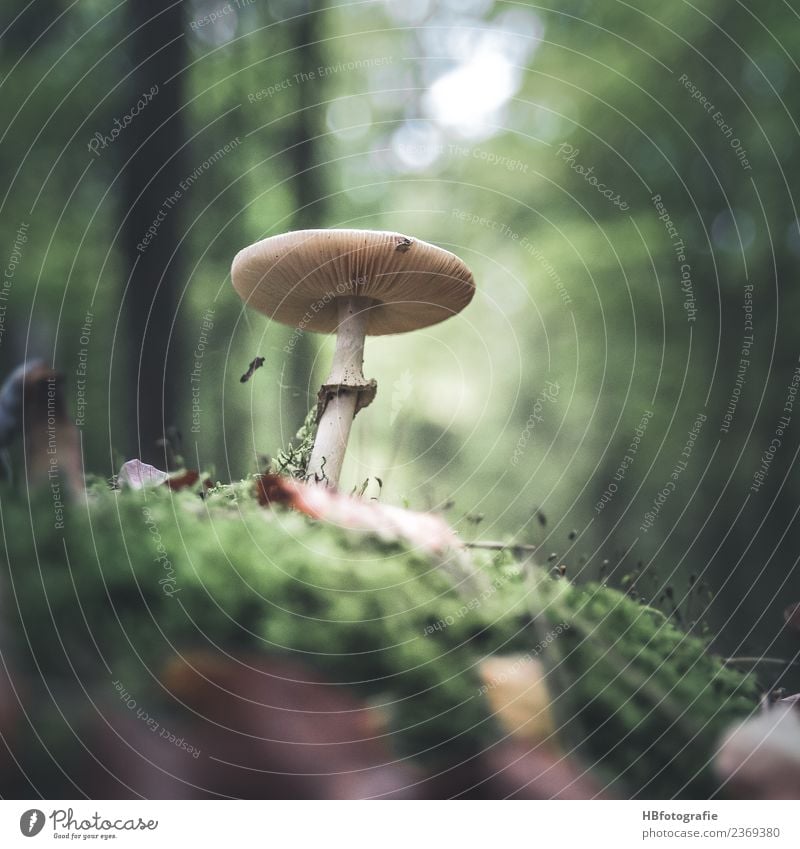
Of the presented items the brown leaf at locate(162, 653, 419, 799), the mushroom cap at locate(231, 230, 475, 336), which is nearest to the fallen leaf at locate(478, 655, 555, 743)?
the brown leaf at locate(162, 653, 419, 799)

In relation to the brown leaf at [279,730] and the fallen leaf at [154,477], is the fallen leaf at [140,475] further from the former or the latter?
Result: the brown leaf at [279,730]

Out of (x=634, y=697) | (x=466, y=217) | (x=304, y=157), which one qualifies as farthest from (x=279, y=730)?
(x=466, y=217)

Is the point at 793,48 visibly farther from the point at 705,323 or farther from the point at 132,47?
→ the point at 132,47

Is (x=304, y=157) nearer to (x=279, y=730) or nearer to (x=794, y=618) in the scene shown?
(x=794, y=618)

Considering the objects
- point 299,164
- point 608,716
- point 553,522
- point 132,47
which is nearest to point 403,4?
point 299,164

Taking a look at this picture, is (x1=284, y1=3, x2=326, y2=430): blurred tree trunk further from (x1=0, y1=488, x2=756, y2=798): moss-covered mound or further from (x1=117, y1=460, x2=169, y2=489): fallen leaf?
(x1=0, y1=488, x2=756, y2=798): moss-covered mound

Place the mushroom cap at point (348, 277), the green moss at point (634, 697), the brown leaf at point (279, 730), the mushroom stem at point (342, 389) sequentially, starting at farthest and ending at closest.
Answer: the mushroom stem at point (342, 389), the mushroom cap at point (348, 277), the green moss at point (634, 697), the brown leaf at point (279, 730)

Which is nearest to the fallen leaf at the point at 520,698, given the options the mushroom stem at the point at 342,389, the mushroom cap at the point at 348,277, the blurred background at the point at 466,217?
the mushroom stem at the point at 342,389
